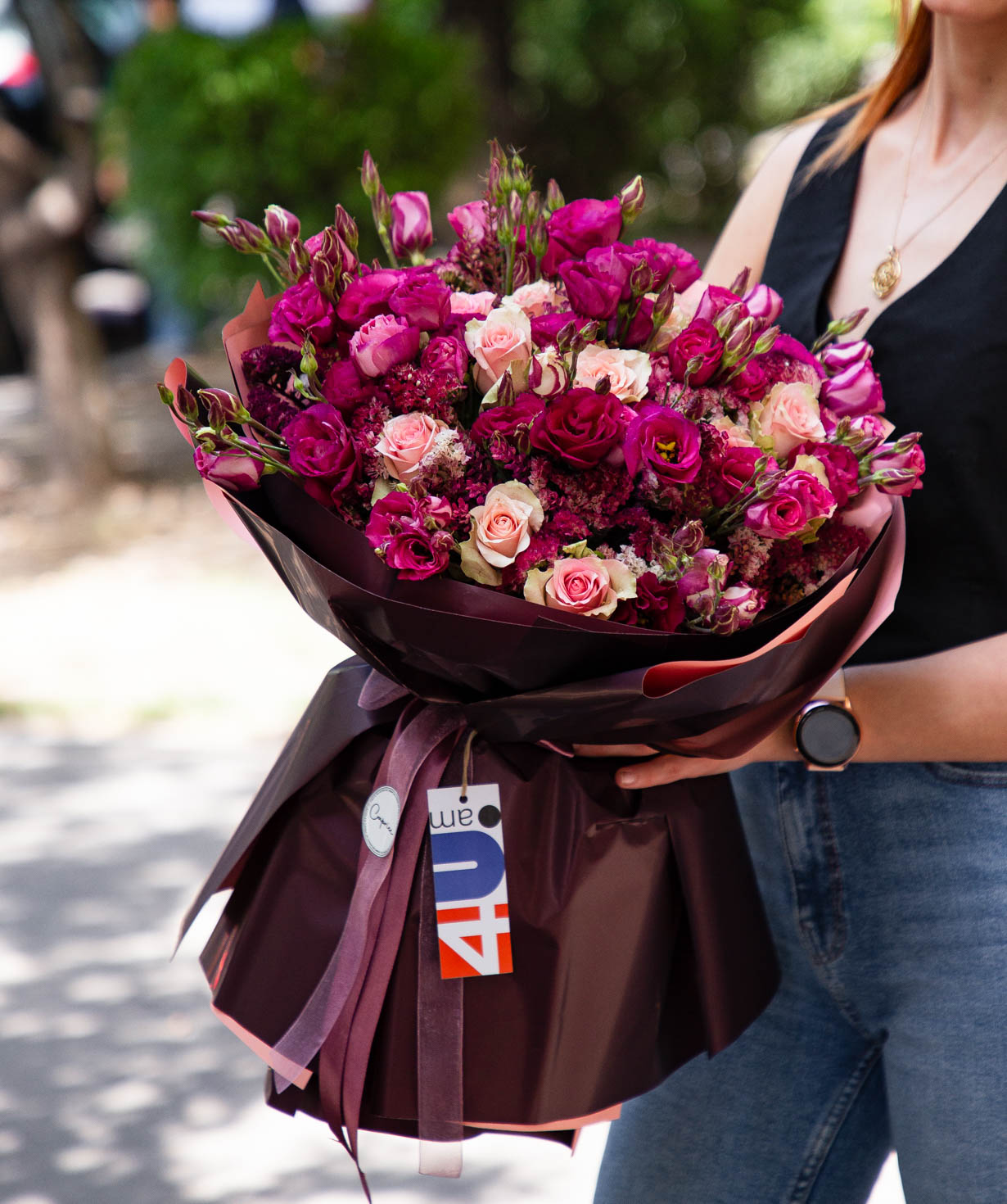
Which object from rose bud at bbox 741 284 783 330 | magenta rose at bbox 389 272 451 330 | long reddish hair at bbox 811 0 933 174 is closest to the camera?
magenta rose at bbox 389 272 451 330

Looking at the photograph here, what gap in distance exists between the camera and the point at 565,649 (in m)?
1.01

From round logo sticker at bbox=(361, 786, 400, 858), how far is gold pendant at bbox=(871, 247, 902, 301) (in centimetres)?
82

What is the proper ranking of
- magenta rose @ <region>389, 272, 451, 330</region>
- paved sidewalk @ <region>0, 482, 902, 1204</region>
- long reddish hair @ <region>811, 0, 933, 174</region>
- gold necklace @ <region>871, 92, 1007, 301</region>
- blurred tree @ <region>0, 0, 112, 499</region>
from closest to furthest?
magenta rose @ <region>389, 272, 451, 330</region> < gold necklace @ <region>871, 92, 1007, 301</region> < long reddish hair @ <region>811, 0, 933, 174</region> < paved sidewalk @ <region>0, 482, 902, 1204</region> < blurred tree @ <region>0, 0, 112, 499</region>

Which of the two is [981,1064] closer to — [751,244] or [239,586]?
[751,244]

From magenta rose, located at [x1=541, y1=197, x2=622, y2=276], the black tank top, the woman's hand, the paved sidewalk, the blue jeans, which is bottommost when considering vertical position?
the paved sidewalk

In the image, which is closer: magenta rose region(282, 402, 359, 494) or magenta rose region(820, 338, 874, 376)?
magenta rose region(282, 402, 359, 494)

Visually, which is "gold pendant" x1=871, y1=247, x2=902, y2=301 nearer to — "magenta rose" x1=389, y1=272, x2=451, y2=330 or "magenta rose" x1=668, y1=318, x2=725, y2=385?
"magenta rose" x1=668, y1=318, x2=725, y2=385

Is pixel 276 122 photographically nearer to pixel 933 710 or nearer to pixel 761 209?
pixel 761 209

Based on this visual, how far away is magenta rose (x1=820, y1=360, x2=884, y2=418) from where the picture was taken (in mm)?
1188

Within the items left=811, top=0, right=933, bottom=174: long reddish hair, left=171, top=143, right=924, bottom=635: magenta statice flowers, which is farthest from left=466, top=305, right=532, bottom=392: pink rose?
left=811, top=0, right=933, bottom=174: long reddish hair

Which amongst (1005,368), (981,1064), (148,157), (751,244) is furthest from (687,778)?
(148,157)

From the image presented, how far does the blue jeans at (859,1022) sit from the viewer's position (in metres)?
1.26

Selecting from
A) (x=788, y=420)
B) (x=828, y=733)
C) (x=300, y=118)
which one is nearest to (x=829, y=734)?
(x=828, y=733)

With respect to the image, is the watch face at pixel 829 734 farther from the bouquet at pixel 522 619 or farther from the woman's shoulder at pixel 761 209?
the woman's shoulder at pixel 761 209
